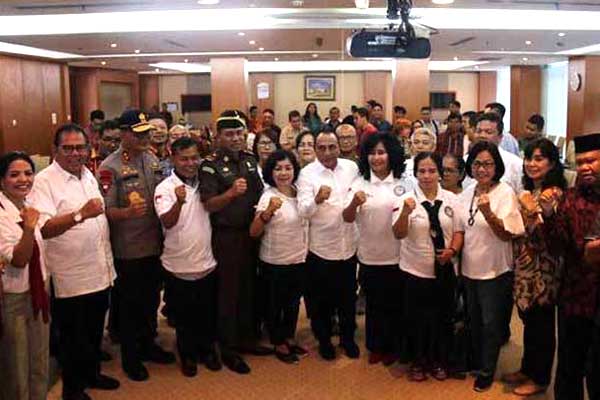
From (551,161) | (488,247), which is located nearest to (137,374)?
(488,247)

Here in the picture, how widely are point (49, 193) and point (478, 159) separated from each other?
2261 millimetres

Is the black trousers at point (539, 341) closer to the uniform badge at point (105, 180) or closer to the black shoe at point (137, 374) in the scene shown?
the black shoe at point (137, 374)

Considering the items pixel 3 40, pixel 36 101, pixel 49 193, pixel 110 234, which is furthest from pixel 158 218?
pixel 36 101

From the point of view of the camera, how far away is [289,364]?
155 inches

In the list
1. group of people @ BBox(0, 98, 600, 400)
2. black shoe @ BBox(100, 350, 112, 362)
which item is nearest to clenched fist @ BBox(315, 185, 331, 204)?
group of people @ BBox(0, 98, 600, 400)

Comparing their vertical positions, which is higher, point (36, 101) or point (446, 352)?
point (36, 101)

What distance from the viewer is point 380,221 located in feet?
12.2

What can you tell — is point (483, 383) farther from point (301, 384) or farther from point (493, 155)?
point (493, 155)

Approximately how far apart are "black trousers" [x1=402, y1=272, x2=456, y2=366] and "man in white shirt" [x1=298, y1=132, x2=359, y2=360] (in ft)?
1.35

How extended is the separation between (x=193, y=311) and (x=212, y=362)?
1.26 ft

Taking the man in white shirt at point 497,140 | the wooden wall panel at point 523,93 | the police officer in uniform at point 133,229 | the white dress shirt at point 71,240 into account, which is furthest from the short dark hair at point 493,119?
the wooden wall panel at point 523,93

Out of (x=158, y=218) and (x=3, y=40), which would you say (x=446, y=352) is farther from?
(x=3, y=40)

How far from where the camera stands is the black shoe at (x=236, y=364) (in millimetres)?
3805

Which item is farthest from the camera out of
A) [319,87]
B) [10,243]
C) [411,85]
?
[319,87]
